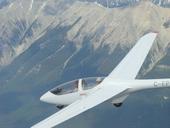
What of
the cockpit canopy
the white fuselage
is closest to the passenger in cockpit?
the cockpit canopy

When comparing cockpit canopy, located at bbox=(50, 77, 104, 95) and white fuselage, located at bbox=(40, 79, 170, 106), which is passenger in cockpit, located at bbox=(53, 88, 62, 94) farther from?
white fuselage, located at bbox=(40, 79, 170, 106)

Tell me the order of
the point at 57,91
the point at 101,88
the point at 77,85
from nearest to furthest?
1. the point at 101,88
2. the point at 77,85
3. the point at 57,91

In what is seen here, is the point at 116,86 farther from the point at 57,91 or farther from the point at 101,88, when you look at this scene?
the point at 57,91

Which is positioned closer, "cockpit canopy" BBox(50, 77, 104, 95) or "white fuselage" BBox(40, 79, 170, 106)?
"white fuselage" BBox(40, 79, 170, 106)

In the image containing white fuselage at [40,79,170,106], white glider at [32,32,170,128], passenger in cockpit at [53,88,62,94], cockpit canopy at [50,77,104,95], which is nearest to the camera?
Answer: white glider at [32,32,170,128]

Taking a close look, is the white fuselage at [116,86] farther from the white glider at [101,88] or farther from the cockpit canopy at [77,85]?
the cockpit canopy at [77,85]

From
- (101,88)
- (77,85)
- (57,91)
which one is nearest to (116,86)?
(101,88)

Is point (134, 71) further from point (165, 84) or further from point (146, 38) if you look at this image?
point (146, 38)

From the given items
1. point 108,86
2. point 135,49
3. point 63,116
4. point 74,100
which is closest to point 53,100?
point 74,100
